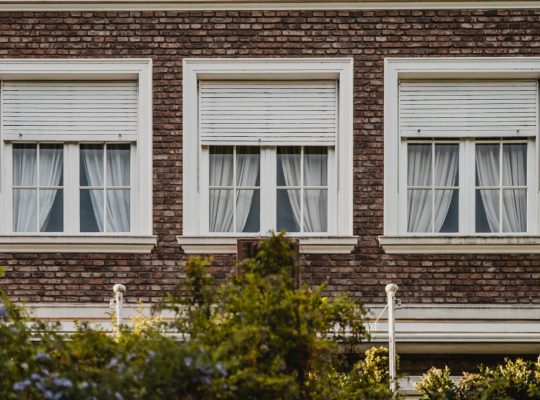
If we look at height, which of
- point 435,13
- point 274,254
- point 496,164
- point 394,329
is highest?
point 435,13

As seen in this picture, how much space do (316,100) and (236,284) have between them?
473 centimetres

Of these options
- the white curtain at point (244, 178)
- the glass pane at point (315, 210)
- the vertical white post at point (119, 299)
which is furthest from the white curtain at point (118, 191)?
the glass pane at point (315, 210)

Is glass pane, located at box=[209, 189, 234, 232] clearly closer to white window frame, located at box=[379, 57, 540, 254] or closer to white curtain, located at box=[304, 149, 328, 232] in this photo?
white curtain, located at box=[304, 149, 328, 232]

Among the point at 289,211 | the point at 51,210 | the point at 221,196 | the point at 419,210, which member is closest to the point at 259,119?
the point at 221,196

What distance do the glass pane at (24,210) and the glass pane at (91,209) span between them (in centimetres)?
54

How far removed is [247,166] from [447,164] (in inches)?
88.7

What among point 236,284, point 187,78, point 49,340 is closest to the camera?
point 49,340

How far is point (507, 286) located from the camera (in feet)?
36.9

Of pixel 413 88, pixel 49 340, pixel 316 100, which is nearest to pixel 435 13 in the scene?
pixel 413 88

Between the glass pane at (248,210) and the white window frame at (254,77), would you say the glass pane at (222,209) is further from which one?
the white window frame at (254,77)

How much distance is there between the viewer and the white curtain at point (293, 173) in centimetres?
1159

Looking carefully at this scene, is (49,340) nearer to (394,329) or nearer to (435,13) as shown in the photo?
(394,329)

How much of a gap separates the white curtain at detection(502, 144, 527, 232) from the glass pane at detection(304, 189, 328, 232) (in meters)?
2.01

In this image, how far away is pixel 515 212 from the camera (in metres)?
11.6
